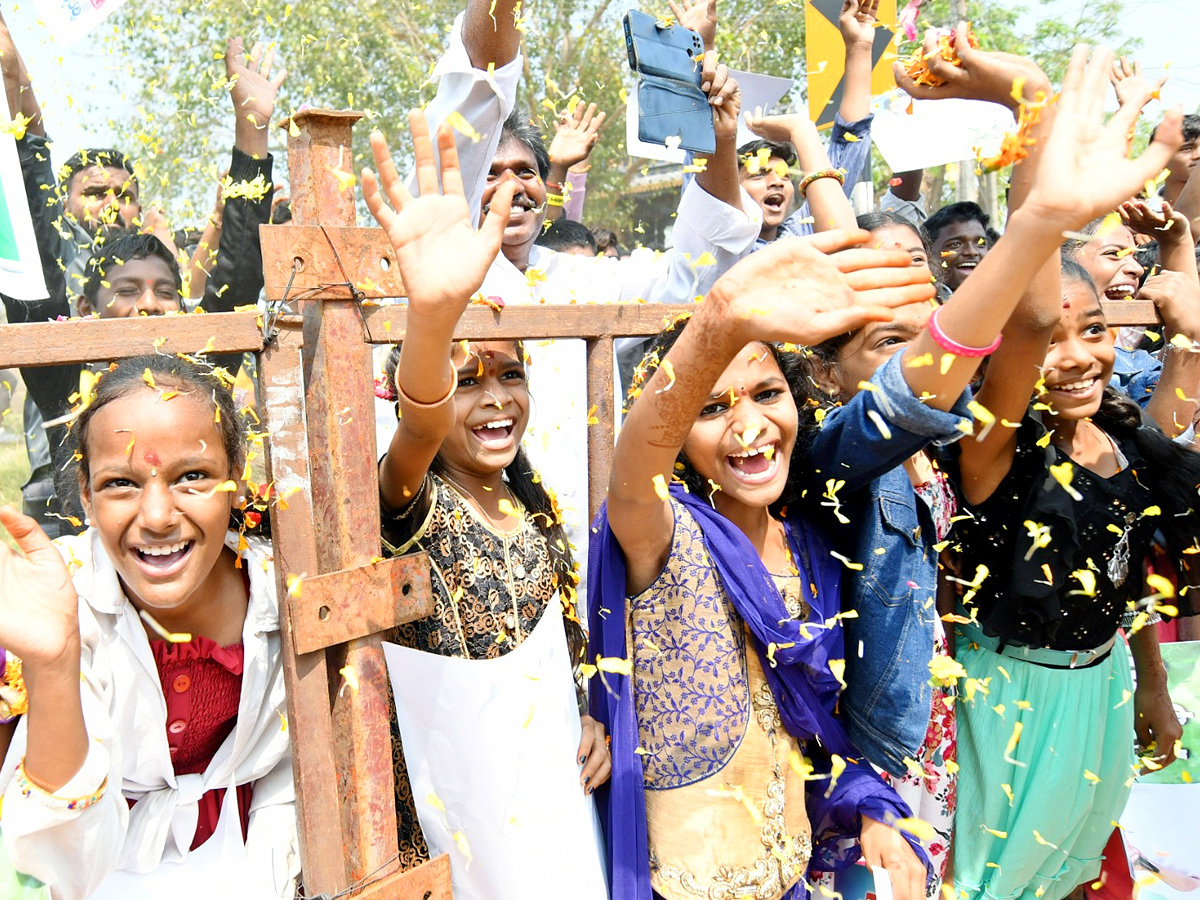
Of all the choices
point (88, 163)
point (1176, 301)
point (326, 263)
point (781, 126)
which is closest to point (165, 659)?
point (326, 263)

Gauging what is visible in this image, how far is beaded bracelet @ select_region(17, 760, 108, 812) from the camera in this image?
173 cm

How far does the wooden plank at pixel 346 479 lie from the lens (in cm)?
188

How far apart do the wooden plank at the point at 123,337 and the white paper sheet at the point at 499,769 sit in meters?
0.70

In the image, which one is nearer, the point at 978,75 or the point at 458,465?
the point at 978,75

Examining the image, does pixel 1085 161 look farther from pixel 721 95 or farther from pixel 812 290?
pixel 721 95

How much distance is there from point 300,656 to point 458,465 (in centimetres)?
76

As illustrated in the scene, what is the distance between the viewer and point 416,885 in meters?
1.98

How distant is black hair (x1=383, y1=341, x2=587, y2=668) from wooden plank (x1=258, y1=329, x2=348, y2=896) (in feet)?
1.72

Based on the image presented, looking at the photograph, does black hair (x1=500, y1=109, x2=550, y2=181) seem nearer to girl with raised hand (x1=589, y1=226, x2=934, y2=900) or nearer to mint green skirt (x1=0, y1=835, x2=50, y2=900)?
girl with raised hand (x1=589, y1=226, x2=934, y2=900)

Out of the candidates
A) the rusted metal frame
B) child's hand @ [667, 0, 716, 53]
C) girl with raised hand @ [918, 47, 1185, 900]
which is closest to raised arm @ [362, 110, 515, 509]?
the rusted metal frame

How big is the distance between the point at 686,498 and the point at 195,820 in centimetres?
128

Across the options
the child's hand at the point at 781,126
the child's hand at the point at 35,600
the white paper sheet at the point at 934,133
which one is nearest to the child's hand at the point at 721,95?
the child's hand at the point at 781,126

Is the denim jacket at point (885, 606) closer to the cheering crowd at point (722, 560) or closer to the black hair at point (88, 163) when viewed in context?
the cheering crowd at point (722, 560)

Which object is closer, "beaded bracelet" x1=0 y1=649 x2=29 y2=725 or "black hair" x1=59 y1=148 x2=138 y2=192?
"beaded bracelet" x1=0 y1=649 x2=29 y2=725
